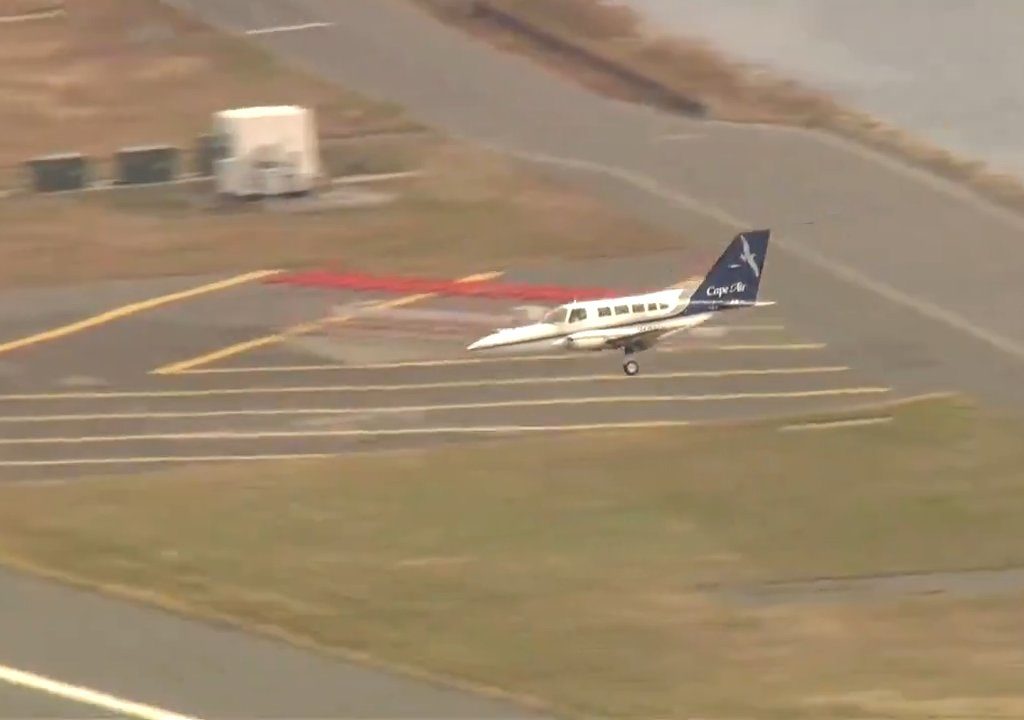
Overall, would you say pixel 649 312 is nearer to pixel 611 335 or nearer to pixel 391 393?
pixel 611 335

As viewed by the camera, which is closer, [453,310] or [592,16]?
A: [453,310]

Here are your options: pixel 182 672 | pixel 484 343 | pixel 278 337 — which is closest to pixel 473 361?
pixel 484 343

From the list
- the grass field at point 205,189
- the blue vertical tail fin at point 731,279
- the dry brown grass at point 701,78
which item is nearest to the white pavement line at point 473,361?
the blue vertical tail fin at point 731,279

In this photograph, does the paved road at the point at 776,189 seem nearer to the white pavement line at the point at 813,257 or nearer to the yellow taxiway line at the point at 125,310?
the white pavement line at the point at 813,257

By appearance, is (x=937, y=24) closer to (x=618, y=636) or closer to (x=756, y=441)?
(x=756, y=441)

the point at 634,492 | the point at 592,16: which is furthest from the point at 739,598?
the point at 592,16

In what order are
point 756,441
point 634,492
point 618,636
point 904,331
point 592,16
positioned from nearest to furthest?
point 618,636
point 634,492
point 756,441
point 904,331
point 592,16

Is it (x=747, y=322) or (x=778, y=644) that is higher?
(x=747, y=322)

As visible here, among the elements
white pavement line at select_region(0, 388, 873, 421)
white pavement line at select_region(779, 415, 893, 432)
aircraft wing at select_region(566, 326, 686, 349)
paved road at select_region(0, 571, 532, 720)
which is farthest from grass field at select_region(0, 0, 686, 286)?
paved road at select_region(0, 571, 532, 720)
